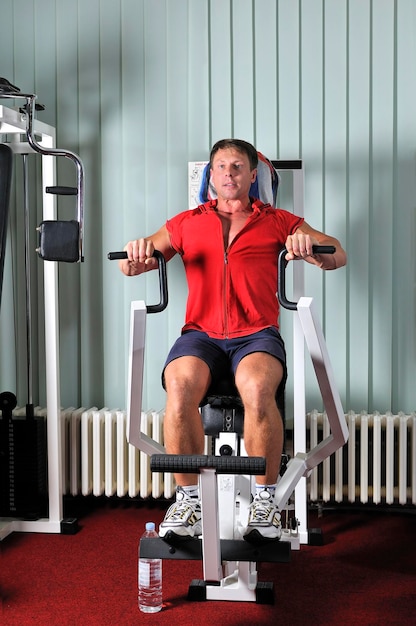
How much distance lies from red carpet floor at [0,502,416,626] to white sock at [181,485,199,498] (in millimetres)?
434

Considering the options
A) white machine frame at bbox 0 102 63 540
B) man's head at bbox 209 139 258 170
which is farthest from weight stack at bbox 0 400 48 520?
man's head at bbox 209 139 258 170

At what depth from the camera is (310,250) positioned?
2486 millimetres

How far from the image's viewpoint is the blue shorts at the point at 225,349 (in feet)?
8.64

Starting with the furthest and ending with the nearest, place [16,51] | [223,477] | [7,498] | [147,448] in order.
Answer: [16,51] → [7,498] → [147,448] → [223,477]

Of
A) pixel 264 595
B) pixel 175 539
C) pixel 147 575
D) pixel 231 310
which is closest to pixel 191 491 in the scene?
pixel 175 539

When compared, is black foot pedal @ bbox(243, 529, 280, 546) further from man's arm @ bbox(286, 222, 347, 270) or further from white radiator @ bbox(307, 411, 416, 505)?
white radiator @ bbox(307, 411, 416, 505)

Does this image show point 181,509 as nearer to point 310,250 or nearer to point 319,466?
point 310,250

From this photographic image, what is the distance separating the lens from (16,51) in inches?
Result: 150

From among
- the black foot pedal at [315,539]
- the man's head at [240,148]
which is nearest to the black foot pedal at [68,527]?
the black foot pedal at [315,539]

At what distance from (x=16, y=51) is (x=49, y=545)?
2366 millimetres

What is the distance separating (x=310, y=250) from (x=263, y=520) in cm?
86

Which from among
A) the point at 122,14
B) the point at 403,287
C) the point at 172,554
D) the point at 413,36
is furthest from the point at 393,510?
the point at 122,14

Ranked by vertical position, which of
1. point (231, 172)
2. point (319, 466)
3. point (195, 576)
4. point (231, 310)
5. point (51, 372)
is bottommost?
point (195, 576)

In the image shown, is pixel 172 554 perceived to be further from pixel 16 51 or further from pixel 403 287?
pixel 16 51
